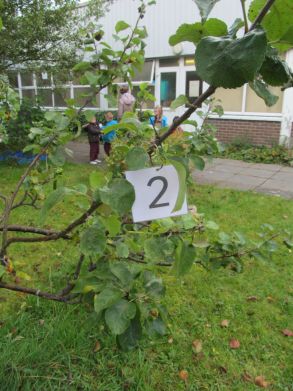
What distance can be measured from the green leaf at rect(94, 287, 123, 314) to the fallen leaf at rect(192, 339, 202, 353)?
1542 millimetres

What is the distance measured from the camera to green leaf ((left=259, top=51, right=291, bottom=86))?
73 centimetres

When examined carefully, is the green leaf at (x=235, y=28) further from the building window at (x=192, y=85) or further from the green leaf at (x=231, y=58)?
the building window at (x=192, y=85)

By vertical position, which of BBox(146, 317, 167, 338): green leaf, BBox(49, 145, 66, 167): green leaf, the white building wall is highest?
the white building wall

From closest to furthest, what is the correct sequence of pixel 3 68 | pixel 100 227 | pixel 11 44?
1. pixel 100 227
2. pixel 11 44
3. pixel 3 68

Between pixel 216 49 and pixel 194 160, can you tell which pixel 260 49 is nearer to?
pixel 216 49

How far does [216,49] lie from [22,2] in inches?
294

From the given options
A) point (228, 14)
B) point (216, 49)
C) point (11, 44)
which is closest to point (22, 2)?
point (11, 44)

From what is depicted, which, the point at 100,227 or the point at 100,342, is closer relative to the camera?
the point at 100,227

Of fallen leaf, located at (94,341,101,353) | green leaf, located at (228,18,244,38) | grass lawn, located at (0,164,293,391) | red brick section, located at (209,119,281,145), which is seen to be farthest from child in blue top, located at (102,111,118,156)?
red brick section, located at (209,119,281,145)

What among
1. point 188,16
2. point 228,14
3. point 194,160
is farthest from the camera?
point 188,16

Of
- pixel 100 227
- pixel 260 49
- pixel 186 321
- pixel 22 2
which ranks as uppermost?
pixel 22 2

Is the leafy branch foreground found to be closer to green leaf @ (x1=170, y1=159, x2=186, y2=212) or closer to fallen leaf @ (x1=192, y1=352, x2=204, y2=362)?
green leaf @ (x1=170, y1=159, x2=186, y2=212)

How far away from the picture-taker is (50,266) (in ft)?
11.2

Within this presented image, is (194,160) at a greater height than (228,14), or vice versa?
(228,14)
